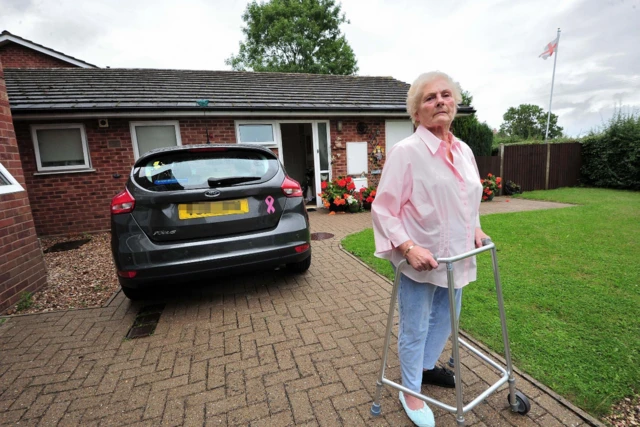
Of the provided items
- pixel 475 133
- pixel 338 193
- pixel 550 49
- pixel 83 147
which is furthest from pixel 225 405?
pixel 550 49

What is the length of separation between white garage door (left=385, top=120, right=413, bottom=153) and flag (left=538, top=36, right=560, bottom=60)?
15224 mm

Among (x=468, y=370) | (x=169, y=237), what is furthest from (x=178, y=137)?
(x=468, y=370)

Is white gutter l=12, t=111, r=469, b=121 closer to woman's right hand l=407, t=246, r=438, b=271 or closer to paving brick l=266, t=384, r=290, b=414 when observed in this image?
paving brick l=266, t=384, r=290, b=414

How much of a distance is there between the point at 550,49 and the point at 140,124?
891 inches

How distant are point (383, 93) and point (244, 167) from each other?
8735 millimetres

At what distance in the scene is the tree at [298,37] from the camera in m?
25.4

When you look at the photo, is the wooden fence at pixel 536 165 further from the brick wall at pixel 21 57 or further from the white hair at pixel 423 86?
the brick wall at pixel 21 57

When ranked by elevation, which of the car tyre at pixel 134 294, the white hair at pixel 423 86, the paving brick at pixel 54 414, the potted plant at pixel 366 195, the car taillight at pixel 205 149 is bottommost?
the paving brick at pixel 54 414

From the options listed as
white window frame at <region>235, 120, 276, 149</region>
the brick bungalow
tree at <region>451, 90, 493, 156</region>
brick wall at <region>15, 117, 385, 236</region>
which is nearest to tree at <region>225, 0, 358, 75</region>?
tree at <region>451, 90, 493, 156</region>

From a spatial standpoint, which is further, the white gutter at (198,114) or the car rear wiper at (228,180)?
the white gutter at (198,114)

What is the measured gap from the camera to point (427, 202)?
143cm

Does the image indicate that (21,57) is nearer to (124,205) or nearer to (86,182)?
(86,182)

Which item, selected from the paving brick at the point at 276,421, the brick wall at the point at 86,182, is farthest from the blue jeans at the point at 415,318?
the brick wall at the point at 86,182

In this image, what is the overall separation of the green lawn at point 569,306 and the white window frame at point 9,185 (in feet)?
13.2
